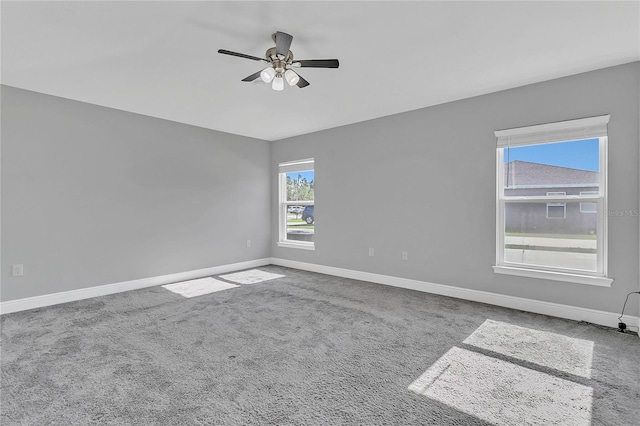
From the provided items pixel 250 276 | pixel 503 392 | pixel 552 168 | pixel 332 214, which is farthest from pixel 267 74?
pixel 250 276

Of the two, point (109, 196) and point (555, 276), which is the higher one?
point (109, 196)

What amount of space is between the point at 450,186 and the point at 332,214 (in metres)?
1.94

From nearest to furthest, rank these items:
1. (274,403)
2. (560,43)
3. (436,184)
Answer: (274,403) < (560,43) < (436,184)

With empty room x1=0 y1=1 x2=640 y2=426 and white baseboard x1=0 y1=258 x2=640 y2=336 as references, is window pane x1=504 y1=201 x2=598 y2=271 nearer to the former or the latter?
empty room x1=0 y1=1 x2=640 y2=426

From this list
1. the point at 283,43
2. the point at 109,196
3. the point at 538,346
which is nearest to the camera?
the point at 283,43

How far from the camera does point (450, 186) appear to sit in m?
3.93

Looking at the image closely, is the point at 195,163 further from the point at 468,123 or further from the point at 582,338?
the point at 582,338

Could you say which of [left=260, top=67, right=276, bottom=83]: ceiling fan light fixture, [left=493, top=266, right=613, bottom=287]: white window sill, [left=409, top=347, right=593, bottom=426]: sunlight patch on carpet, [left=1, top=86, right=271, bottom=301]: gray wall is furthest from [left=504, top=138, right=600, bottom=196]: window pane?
[left=1, top=86, right=271, bottom=301]: gray wall

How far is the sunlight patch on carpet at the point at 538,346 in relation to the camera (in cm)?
223

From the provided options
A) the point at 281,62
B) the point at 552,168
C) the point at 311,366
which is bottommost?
the point at 311,366

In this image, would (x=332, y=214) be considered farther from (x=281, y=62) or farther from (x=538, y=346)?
(x=538, y=346)

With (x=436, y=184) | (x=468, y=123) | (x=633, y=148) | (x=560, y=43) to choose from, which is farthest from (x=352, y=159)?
(x=633, y=148)

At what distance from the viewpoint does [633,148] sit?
111 inches

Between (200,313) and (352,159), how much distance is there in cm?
307
